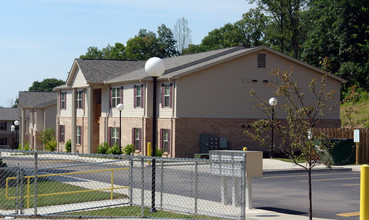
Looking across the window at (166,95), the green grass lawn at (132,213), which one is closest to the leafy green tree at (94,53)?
the window at (166,95)

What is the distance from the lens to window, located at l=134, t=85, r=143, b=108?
3881cm

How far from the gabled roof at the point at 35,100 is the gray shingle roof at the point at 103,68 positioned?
65.7 feet

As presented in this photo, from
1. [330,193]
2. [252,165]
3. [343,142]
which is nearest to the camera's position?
[252,165]

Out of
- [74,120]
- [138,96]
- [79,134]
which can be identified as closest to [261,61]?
[138,96]

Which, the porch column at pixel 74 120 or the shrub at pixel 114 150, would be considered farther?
the porch column at pixel 74 120

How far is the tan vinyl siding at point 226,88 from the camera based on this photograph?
36125 mm

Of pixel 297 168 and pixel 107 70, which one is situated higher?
pixel 107 70

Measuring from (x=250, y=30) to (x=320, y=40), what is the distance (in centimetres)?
1660

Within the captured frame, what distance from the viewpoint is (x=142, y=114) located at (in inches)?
1522

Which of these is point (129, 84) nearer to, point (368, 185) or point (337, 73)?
point (337, 73)

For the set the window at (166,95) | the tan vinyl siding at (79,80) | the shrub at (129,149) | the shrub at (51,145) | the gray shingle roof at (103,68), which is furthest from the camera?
the shrub at (51,145)

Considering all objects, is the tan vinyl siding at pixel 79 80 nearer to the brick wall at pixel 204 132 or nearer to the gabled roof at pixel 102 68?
the gabled roof at pixel 102 68

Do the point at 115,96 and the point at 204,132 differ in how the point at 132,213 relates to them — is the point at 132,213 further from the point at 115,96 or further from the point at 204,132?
the point at 115,96

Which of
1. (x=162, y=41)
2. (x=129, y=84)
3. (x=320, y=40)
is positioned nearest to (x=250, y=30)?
(x=320, y=40)
